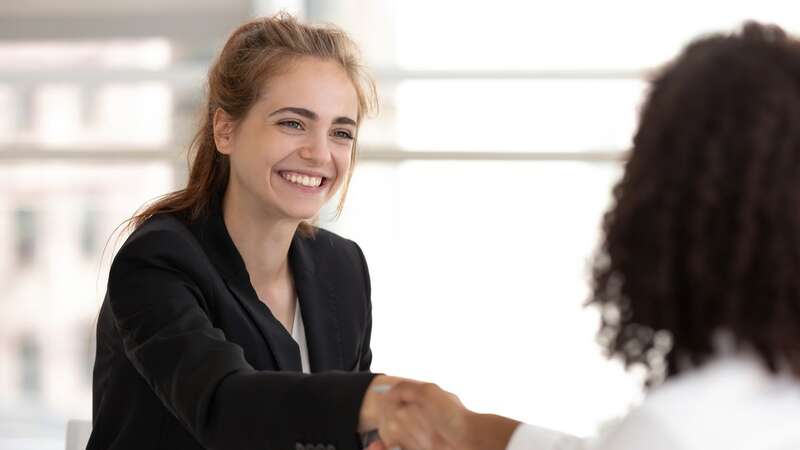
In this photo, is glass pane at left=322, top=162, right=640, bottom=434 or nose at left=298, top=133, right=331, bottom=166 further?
glass pane at left=322, top=162, right=640, bottom=434

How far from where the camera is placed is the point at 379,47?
4316 mm

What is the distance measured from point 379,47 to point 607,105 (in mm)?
832

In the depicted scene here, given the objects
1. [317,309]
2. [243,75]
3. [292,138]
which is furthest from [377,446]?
[243,75]

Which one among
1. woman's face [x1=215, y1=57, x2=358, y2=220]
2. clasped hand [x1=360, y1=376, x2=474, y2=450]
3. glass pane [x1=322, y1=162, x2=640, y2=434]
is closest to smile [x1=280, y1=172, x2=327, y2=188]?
woman's face [x1=215, y1=57, x2=358, y2=220]

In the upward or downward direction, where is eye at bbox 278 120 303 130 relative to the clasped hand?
upward

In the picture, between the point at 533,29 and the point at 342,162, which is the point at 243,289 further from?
the point at 533,29

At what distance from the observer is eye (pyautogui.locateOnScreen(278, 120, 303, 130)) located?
2250 mm

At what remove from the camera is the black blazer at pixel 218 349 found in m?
1.65

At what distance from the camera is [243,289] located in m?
2.14

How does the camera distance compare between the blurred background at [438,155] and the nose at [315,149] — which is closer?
the nose at [315,149]

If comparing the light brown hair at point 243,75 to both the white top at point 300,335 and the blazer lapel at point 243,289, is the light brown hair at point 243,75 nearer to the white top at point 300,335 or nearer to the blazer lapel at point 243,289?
the blazer lapel at point 243,289

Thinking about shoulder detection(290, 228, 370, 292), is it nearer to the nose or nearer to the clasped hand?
the nose

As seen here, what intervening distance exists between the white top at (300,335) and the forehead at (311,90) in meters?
0.37

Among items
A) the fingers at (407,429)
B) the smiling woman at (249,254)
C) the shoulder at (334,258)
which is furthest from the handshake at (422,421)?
the shoulder at (334,258)
